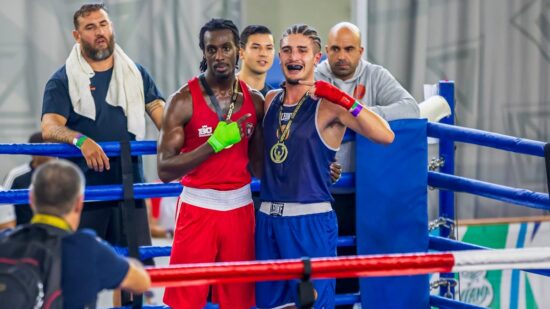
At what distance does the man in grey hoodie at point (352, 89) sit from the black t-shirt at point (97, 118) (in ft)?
2.95

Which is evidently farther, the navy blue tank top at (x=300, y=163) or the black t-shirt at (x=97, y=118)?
the black t-shirt at (x=97, y=118)

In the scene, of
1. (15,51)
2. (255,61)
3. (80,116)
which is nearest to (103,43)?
(80,116)

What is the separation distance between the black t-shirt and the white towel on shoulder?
22mm

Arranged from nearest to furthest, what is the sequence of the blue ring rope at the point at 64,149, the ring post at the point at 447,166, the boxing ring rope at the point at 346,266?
the boxing ring rope at the point at 346,266, the blue ring rope at the point at 64,149, the ring post at the point at 447,166

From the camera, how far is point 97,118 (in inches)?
165

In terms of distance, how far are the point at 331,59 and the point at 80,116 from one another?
1.17 meters

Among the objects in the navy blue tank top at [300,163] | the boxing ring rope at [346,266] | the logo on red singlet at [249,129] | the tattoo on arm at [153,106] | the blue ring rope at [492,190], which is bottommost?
the boxing ring rope at [346,266]

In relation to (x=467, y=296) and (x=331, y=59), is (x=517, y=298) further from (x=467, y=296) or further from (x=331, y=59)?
(x=331, y=59)

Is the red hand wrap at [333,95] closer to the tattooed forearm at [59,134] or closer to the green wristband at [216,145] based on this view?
the green wristband at [216,145]

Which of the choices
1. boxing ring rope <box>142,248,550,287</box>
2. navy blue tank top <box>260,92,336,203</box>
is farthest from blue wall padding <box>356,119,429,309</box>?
boxing ring rope <box>142,248,550,287</box>

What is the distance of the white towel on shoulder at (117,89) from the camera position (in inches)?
163

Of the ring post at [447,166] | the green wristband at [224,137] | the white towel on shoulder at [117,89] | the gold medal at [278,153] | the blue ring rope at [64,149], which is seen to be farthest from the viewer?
the ring post at [447,166]

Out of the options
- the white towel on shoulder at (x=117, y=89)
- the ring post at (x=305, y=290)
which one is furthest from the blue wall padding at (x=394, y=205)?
the ring post at (x=305, y=290)

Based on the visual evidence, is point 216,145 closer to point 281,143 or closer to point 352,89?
point 281,143
